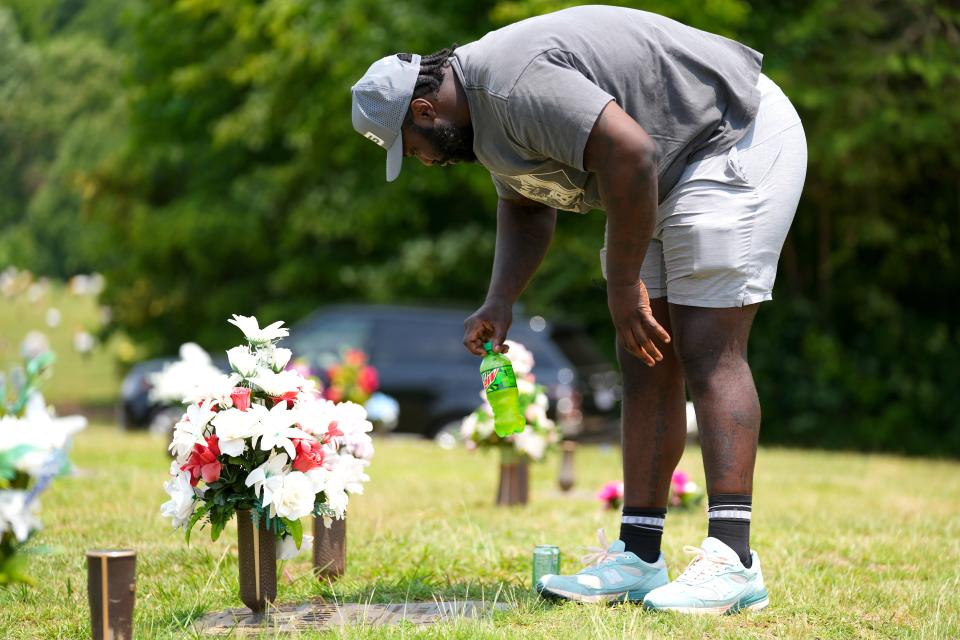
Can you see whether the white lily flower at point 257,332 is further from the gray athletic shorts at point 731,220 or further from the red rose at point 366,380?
the red rose at point 366,380

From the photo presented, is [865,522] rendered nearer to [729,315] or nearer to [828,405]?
[729,315]

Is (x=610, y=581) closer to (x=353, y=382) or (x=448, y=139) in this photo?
(x=448, y=139)

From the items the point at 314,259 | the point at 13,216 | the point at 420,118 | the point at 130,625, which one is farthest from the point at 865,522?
the point at 314,259

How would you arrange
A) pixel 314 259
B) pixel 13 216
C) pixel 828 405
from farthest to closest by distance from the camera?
1. pixel 314 259
2. pixel 828 405
3. pixel 13 216

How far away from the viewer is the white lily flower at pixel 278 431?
9.74ft

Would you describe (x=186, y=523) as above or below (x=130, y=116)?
below

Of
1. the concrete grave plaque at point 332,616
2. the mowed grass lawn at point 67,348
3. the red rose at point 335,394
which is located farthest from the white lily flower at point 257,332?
the mowed grass lawn at point 67,348

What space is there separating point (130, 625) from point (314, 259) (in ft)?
48.9

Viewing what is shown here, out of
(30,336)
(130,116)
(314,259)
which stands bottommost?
(30,336)

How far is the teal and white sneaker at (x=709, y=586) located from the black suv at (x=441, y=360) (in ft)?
26.5

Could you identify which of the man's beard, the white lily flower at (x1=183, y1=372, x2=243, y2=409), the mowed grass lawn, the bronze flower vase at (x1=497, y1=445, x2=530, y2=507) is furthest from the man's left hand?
the mowed grass lawn

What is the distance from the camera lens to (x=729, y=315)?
3.21 metres

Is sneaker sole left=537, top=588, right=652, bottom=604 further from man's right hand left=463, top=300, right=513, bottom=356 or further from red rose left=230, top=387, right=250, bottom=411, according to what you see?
red rose left=230, top=387, right=250, bottom=411

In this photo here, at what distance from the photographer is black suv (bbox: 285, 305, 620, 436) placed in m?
11.6
